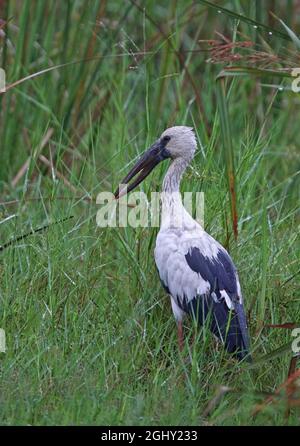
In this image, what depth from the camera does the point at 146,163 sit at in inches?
202

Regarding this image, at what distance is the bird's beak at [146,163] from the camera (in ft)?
16.8

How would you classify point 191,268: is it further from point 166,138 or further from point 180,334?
point 166,138

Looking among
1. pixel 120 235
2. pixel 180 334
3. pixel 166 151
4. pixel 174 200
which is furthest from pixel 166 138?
pixel 180 334

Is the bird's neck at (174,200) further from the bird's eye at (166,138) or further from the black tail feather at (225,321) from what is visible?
the black tail feather at (225,321)

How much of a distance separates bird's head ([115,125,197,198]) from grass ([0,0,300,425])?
0.10 meters

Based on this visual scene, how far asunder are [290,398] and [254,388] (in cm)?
47

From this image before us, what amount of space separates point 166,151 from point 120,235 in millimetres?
453

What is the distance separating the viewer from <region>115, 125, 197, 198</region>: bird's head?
16.7 feet

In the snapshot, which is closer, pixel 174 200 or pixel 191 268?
pixel 191 268

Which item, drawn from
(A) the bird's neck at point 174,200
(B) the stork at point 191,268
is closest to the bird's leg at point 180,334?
(B) the stork at point 191,268

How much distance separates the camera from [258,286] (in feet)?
16.1

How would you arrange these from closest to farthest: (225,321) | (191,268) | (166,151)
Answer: (225,321) → (191,268) → (166,151)

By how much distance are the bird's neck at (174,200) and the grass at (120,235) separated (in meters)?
0.07
